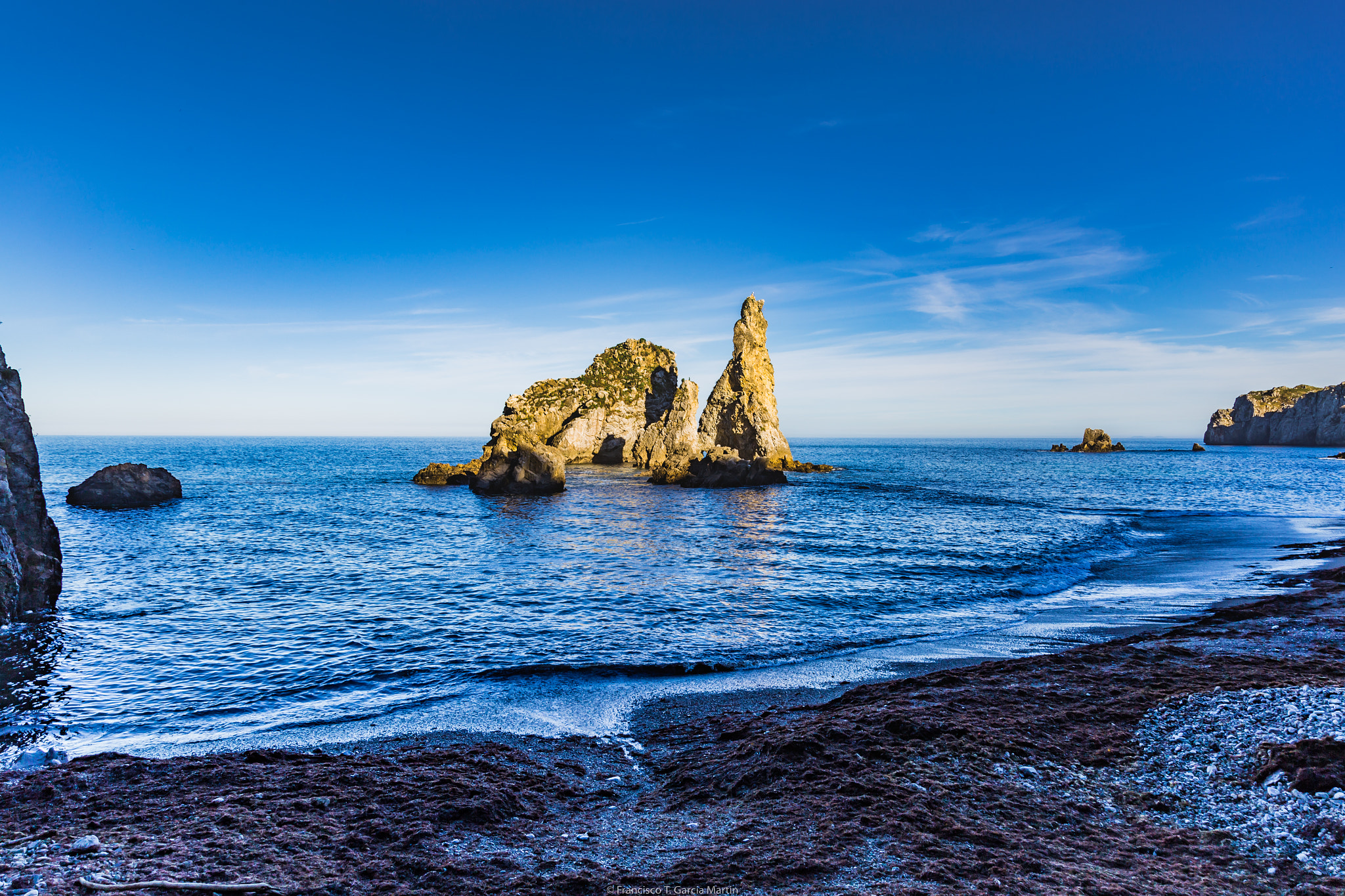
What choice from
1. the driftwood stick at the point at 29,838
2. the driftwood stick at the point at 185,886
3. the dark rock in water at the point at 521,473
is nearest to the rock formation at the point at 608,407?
the dark rock in water at the point at 521,473

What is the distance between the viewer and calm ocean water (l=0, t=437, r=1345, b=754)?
10000 millimetres

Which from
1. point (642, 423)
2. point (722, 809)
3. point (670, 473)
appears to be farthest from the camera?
point (642, 423)

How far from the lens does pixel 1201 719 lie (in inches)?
268

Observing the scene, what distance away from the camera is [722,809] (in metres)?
5.72

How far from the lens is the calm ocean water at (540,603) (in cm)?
1000

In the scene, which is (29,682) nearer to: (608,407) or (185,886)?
(185,886)

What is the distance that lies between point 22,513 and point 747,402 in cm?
7357

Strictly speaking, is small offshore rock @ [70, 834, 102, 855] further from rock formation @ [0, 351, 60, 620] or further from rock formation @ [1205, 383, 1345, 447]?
rock formation @ [1205, 383, 1345, 447]

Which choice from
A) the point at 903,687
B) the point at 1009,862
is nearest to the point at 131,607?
the point at 903,687

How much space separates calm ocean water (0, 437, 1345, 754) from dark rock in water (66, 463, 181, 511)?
7.62ft

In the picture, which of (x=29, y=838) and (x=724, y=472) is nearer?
(x=29, y=838)

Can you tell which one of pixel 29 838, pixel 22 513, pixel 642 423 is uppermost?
pixel 642 423

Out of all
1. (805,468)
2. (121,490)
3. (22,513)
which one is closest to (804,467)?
(805,468)

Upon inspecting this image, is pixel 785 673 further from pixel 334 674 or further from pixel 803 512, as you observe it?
pixel 803 512
